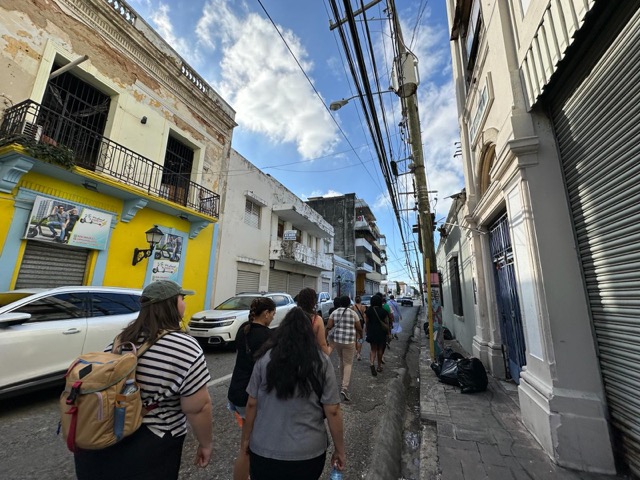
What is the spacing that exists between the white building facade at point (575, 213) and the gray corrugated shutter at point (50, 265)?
9.48 meters

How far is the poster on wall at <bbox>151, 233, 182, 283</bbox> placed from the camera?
9.27 meters

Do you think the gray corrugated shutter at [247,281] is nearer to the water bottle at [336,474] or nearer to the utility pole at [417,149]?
the utility pole at [417,149]

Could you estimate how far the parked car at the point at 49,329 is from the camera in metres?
3.69

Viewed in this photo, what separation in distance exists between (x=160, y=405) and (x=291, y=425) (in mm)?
714

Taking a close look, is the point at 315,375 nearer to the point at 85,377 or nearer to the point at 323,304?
the point at 85,377

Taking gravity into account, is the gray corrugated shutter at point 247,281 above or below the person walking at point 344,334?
above

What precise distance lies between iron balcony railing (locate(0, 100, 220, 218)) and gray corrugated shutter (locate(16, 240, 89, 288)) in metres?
2.18

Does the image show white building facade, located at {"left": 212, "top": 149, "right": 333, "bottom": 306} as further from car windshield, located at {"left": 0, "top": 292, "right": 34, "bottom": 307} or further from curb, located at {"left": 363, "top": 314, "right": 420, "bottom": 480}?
curb, located at {"left": 363, "top": 314, "right": 420, "bottom": 480}

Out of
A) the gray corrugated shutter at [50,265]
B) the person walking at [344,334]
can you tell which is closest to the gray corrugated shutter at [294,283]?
the gray corrugated shutter at [50,265]

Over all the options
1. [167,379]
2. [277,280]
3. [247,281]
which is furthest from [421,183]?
[277,280]

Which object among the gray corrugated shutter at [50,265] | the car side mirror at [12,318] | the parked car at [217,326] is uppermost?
the gray corrugated shutter at [50,265]

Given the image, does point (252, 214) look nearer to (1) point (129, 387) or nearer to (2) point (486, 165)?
(2) point (486, 165)

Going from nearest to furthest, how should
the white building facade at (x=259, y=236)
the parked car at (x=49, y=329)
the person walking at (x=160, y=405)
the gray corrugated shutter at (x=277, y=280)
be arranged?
the person walking at (x=160, y=405), the parked car at (x=49, y=329), the white building facade at (x=259, y=236), the gray corrugated shutter at (x=277, y=280)

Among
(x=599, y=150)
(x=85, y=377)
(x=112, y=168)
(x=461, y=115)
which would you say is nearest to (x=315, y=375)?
(x=85, y=377)
